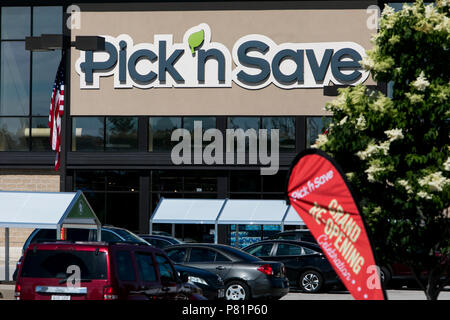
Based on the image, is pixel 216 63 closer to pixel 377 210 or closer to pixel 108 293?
pixel 108 293

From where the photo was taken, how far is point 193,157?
122 feet

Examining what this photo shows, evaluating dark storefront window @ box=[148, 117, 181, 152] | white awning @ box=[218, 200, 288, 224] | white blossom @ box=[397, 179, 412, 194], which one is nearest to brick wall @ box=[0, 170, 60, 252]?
dark storefront window @ box=[148, 117, 181, 152]

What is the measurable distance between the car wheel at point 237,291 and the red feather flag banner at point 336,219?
11.3 metres

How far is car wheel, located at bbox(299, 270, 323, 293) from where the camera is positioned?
22.5 m

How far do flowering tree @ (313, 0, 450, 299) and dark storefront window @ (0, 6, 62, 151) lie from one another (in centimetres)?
2914

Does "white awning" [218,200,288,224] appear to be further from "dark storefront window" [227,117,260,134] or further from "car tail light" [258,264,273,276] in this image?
"car tail light" [258,264,273,276]

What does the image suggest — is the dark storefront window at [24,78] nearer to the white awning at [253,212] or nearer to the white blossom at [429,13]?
the white awning at [253,212]

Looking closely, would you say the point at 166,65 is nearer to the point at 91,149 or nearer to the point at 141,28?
the point at 141,28

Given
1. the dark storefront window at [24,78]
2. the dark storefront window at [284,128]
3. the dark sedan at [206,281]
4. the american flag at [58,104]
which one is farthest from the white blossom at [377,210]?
the dark storefront window at [24,78]

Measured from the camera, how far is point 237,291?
19.0 m

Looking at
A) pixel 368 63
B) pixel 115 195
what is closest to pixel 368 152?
pixel 368 63

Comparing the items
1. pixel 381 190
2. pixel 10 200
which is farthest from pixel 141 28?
pixel 381 190
